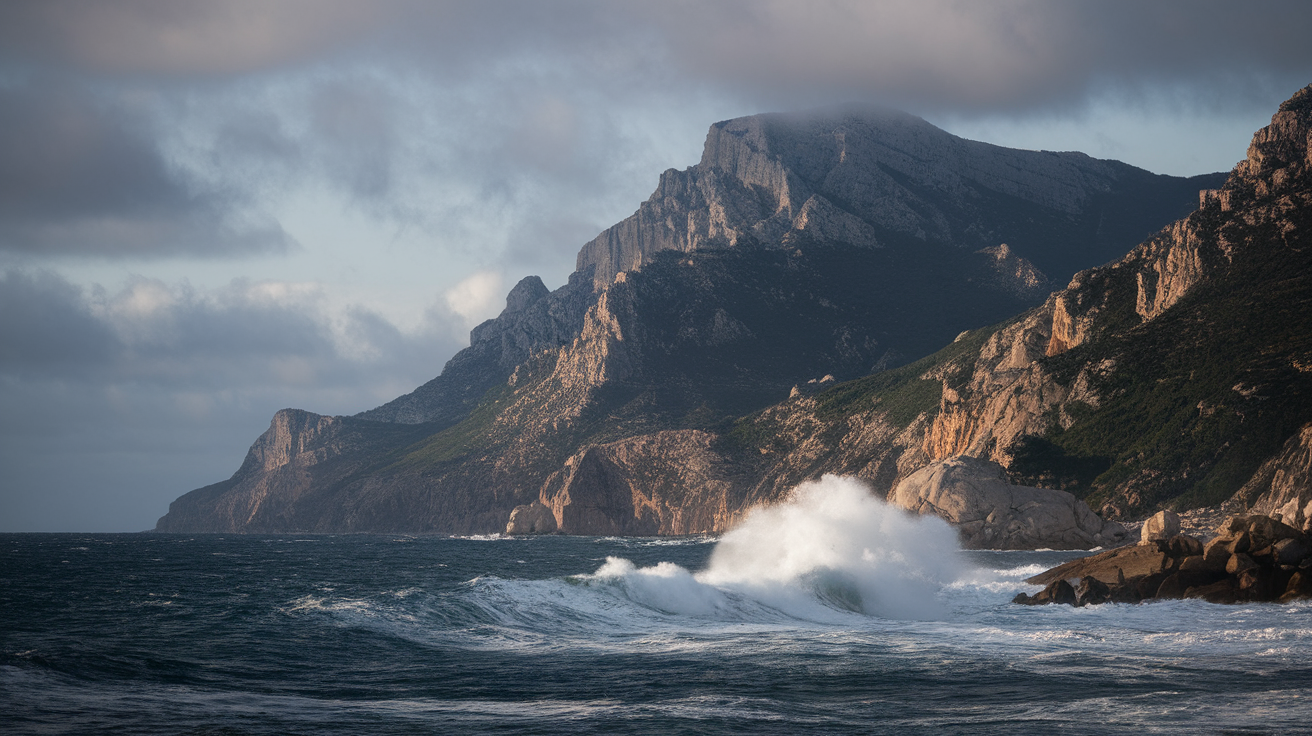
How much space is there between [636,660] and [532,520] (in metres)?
160

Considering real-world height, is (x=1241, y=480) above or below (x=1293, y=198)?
below

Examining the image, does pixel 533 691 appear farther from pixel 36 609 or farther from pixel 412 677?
pixel 36 609

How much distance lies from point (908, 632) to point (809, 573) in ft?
44.4

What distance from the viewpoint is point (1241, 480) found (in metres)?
92.6

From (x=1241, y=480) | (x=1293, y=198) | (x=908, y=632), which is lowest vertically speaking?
(x=908, y=632)

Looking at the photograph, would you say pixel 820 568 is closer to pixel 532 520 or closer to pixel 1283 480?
pixel 1283 480

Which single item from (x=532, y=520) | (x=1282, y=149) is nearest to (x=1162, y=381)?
(x=1282, y=149)

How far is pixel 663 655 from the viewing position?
111 feet

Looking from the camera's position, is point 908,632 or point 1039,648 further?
point 908,632

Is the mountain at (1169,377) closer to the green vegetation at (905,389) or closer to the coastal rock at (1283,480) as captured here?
the coastal rock at (1283,480)

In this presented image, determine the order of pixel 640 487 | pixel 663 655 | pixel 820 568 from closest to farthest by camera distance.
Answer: pixel 663 655
pixel 820 568
pixel 640 487

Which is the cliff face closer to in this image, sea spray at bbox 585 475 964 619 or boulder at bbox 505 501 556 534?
sea spray at bbox 585 475 964 619

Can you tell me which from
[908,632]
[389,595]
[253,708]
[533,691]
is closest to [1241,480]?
[908,632]

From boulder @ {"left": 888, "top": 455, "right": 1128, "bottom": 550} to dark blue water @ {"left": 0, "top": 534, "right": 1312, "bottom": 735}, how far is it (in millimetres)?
42478
